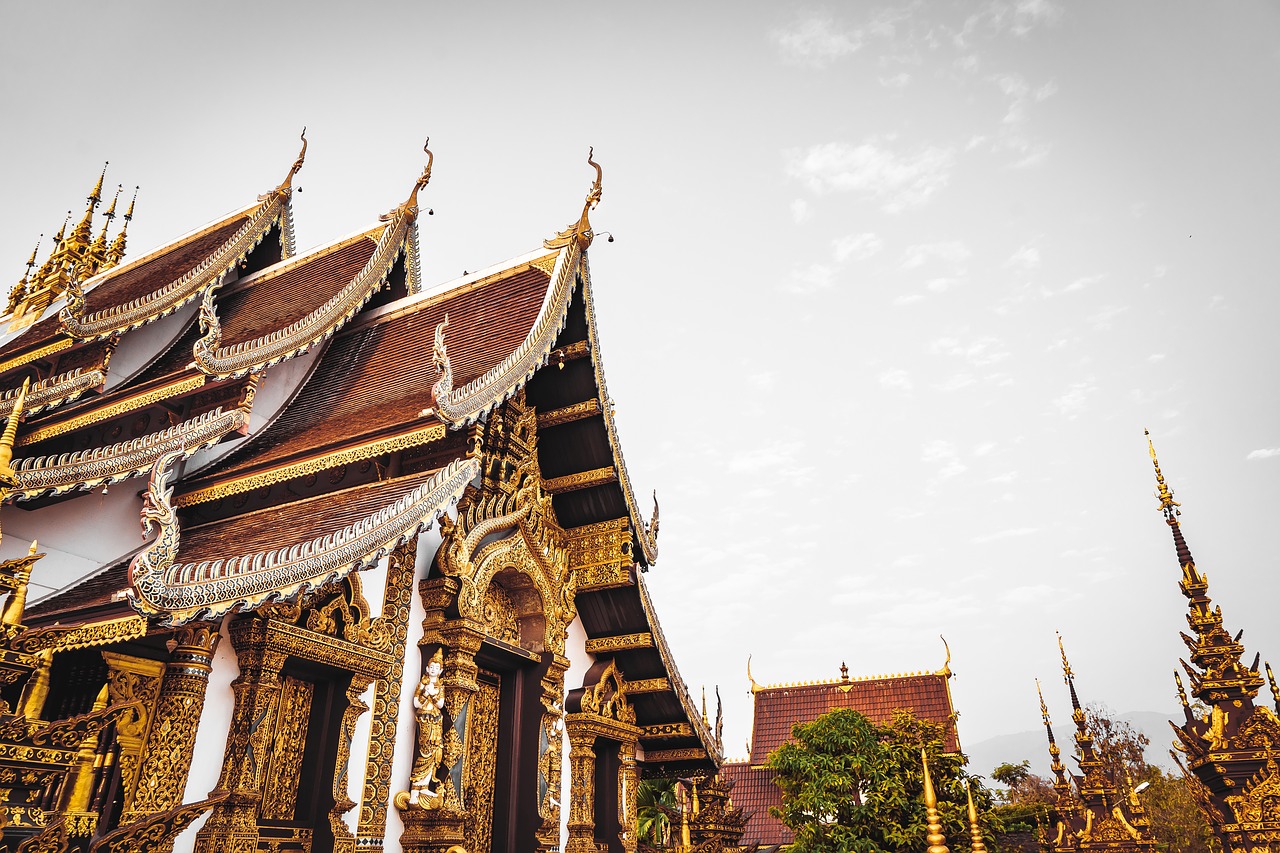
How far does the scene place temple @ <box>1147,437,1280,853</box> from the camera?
5992 millimetres

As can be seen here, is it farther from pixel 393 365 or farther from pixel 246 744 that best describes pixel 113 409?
pixel 246 744

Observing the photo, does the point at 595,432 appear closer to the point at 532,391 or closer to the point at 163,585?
the point at 532,391

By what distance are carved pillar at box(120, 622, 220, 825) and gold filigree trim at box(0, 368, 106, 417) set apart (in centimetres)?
306

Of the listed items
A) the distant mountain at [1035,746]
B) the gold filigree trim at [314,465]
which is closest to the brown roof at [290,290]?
the gold filigree trim at [314,465]

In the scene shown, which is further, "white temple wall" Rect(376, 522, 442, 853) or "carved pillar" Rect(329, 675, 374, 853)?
"white temple wall" Rect(376, 522, 442, 853)

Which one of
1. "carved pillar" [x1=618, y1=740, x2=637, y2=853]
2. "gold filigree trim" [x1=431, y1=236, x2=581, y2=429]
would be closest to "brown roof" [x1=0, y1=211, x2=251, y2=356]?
"gold filigree trim" [x1=431, y1=236, x2=581, y2=429]

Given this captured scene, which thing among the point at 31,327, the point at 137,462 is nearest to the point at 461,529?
the point at 137,462

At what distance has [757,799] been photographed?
64.3 feet

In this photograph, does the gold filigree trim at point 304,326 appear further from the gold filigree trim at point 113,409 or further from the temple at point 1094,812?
the temple at point 1094,812

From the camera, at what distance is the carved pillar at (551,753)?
241 inches

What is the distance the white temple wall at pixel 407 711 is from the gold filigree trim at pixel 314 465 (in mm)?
968

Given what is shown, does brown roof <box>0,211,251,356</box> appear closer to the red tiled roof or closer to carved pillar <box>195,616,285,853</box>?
carved pillar <box>195,616,285,853</box>

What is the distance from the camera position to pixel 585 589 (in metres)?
7.05

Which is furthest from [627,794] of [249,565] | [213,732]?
[249,565]
